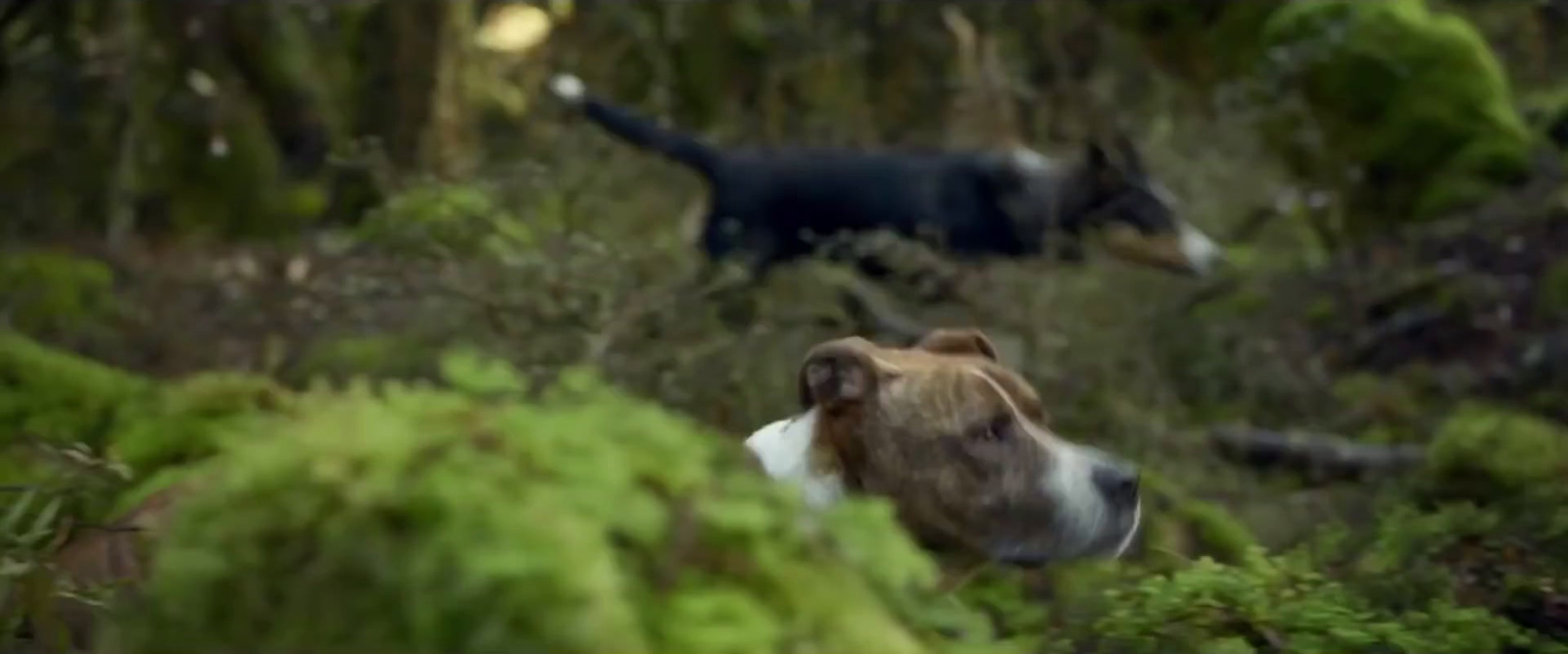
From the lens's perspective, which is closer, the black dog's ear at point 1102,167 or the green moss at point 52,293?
the green moss at point 52,293

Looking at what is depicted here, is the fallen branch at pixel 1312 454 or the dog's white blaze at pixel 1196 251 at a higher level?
the dog's white blaze at pixel 1196 251

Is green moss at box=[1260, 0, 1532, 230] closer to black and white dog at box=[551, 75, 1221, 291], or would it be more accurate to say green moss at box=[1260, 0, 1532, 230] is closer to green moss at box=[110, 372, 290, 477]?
black and white dog at box=[551, 75, 1221, 291]

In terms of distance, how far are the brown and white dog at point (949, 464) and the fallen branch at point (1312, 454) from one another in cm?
350

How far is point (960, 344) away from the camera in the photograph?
4648 millimetres

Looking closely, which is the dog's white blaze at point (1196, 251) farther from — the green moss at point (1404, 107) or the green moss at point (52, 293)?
the green moss at point (52, 293)

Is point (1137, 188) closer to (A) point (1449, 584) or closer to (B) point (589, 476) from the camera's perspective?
(A) point (1449, 584)

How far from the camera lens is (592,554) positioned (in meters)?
1.54

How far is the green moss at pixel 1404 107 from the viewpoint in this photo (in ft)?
30.5

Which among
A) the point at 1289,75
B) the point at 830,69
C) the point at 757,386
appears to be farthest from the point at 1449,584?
the point at 830,69

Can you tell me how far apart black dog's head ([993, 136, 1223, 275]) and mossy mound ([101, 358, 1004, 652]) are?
834 centimetres

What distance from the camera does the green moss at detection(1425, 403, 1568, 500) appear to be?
5637 mm

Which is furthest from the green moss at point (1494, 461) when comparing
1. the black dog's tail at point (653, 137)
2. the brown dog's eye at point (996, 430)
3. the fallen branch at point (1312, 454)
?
the black dog's tail at point (653, 137)

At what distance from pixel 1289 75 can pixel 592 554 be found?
8043 mm

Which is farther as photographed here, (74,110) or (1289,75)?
(74,110)
